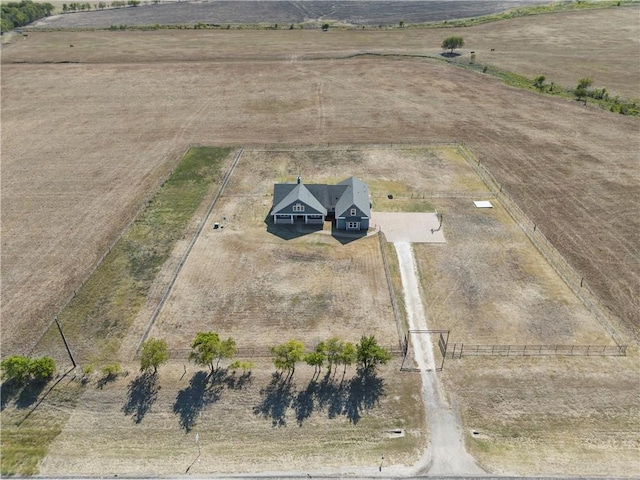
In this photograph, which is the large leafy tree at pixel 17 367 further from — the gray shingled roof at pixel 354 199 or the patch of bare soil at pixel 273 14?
the patch of bare soil at pixel 273 14

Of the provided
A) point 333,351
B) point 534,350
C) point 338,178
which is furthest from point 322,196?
point 534,350

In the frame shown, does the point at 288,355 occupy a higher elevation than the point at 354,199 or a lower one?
lower

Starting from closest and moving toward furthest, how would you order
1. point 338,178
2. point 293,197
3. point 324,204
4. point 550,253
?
1. point 550,253
2. point 293,197
3. point 324,204
4. point 338,178

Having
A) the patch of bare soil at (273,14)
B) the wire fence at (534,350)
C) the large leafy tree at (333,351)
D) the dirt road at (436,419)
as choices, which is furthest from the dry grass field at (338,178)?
the patch of bare soil at (273,14)

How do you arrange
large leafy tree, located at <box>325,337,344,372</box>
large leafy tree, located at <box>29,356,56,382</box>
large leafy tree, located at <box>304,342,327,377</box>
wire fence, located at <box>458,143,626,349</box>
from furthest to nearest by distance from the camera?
wire fence, located at <box>458,143,626,349</box>
large leafy tree, located at <box>325,337,344,372</box>
large leafy tree, located at <box>29,356,56,382</box>
large leafy tree, located at <box>304,342,327,377</box>

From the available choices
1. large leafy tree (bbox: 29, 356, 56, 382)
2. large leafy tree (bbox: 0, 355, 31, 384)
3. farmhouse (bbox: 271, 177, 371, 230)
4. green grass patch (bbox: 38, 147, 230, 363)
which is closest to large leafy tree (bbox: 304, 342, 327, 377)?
green grass patch (bbox: 38, 147, 230, 363)

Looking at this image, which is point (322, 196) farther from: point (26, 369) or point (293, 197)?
point (26, 369)

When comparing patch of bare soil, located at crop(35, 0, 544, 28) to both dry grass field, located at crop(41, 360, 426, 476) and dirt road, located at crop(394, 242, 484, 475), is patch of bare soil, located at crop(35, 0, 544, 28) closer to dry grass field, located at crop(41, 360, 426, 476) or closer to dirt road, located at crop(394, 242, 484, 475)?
dirt road, located at crop(394, 242, 484, 475)

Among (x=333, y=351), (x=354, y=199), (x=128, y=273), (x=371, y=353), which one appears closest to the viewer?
(x=371, y=353)
